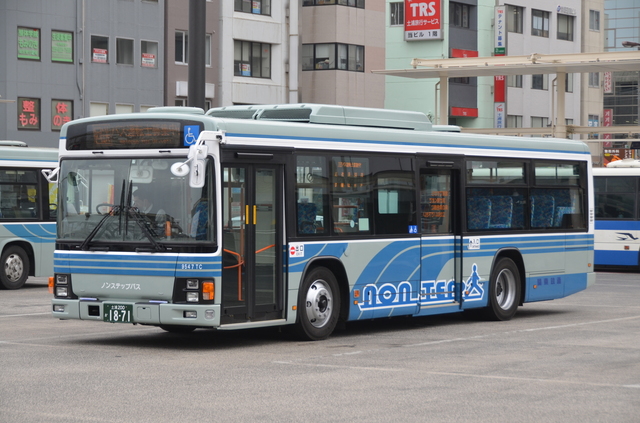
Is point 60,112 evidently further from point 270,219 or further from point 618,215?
point 270,219

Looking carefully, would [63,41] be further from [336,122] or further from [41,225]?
[336,122]

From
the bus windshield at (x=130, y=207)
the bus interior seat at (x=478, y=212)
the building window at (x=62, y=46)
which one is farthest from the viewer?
the building window at (x=62, y=46)

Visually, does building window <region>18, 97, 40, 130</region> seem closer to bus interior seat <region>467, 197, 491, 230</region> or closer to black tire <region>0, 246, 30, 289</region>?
black tire <region>0, 246, 30, 289</region>

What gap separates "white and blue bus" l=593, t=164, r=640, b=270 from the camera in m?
32.4

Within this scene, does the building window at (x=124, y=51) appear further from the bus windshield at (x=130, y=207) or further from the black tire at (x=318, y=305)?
the black tire at (x=318, y=305)

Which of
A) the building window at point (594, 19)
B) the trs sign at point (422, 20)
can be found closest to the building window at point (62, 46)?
the trs sign at point (422, 20)

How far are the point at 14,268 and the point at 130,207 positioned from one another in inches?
452

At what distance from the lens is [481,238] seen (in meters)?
17.5

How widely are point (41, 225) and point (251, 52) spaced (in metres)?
32.2

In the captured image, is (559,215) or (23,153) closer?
(559,215)

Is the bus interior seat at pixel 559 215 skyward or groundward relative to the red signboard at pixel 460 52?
groundward

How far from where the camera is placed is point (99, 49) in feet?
159

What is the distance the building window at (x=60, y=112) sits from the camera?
46969mm

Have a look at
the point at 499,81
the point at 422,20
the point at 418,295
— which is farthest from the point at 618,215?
the point at 499,81
